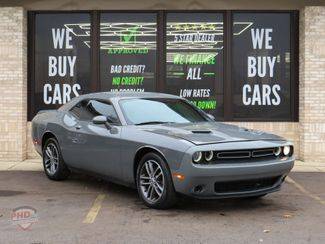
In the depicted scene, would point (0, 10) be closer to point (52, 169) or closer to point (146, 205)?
point (52, 169)

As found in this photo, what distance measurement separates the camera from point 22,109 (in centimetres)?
1165

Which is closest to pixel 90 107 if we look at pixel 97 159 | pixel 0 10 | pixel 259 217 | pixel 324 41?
pixel 97 159

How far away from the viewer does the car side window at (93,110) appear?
780cm

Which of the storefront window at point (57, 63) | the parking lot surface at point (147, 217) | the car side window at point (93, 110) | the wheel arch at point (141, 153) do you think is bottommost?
the parking lot surface at point (147, 217)

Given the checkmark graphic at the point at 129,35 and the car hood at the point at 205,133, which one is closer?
the car hood at the point at 205,133

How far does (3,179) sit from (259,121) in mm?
5549

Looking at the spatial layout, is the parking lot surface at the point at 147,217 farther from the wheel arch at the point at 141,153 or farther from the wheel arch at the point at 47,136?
the wheel arch at the point at 47,136

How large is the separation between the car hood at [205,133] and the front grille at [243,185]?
1.63 ft

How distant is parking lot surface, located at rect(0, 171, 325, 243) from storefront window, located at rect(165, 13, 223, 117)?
385 centimetres

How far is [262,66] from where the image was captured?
1208 cm

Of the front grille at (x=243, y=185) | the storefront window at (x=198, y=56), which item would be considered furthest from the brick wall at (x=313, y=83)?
the front grille at (x=243, y=185)

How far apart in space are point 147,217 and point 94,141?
1.74 m

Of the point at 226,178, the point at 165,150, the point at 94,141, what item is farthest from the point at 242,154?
the point at 94,141

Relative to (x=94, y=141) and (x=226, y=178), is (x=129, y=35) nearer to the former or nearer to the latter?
(x=94, y=141)
